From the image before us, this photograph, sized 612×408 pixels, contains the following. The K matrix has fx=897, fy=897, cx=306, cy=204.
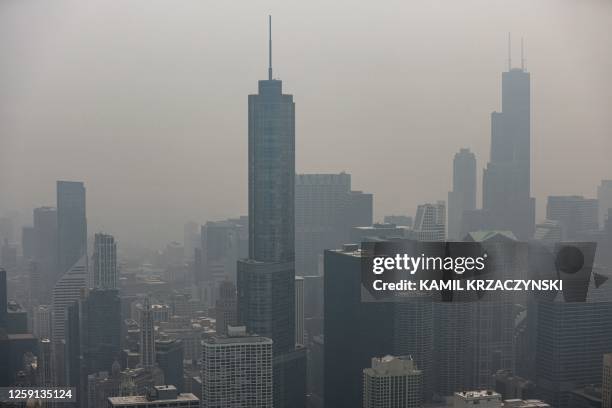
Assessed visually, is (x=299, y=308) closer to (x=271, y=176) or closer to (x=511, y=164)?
(x=271, y=176)

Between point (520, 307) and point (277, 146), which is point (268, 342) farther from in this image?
point (520, 307)

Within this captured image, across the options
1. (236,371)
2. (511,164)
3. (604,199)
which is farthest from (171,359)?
(604,199)

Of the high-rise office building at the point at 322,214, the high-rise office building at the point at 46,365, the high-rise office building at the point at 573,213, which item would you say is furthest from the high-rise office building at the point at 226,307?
the high-rise office building at the point at 573,213

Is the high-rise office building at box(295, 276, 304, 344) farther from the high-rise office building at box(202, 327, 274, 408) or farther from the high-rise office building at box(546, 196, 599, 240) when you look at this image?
the high-rise office building at box(546, 196, 599, 240)

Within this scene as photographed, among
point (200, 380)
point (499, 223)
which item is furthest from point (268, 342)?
point (499, 223)

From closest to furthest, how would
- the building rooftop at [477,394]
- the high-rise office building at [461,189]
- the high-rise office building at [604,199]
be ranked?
the building rooftop at [477,394], the high-rise office building at [604,199], the high-rise office building at [461,189]

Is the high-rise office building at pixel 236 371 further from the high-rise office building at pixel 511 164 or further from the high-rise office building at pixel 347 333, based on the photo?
the high-rise office building at pixel 511 164
